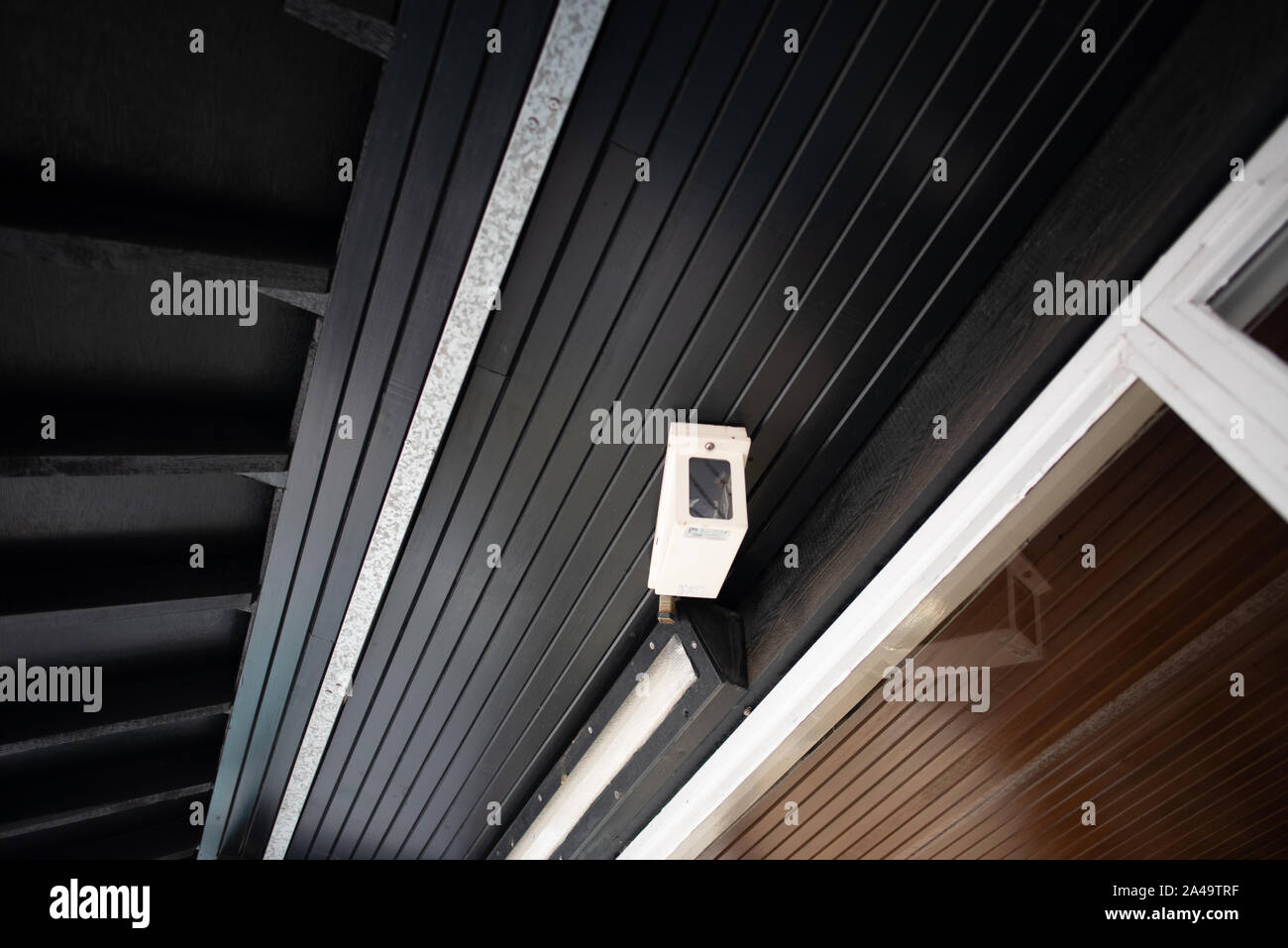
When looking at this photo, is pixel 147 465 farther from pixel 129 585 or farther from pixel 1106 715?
pixel 1106 715

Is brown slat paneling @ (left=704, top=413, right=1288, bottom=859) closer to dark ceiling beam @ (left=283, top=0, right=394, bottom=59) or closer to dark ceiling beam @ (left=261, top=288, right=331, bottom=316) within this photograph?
dark ceiling beam @ (left=283, top=0, right=394, bottom=59)

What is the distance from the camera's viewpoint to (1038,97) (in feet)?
5.65

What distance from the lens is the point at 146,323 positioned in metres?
2.18

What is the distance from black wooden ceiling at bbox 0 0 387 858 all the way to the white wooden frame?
1896mm

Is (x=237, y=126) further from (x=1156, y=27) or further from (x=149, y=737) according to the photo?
(x=149, y=737)

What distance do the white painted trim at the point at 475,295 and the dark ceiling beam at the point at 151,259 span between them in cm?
42

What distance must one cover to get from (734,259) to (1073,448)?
1047 millimetres

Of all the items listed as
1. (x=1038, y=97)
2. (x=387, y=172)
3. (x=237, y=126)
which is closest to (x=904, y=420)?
(x=1038, y=97)

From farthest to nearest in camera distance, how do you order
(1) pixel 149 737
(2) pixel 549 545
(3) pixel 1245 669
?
(1) pixel 149 737 < (2) pixel 549 545 < (3) pixel 1245 669

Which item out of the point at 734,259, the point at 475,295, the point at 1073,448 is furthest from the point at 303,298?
the point at 1073,448

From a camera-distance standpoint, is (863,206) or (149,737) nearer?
(863,206)

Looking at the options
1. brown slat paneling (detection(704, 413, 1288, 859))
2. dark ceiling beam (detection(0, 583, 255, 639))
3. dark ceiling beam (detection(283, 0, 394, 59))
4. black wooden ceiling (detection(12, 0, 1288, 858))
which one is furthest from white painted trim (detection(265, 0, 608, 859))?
brown slat paneling (detection(704, 413, 1288, 859))

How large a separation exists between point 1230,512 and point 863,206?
4.40 feet

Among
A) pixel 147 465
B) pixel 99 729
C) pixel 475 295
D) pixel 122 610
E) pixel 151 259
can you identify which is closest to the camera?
pixel 151 259
